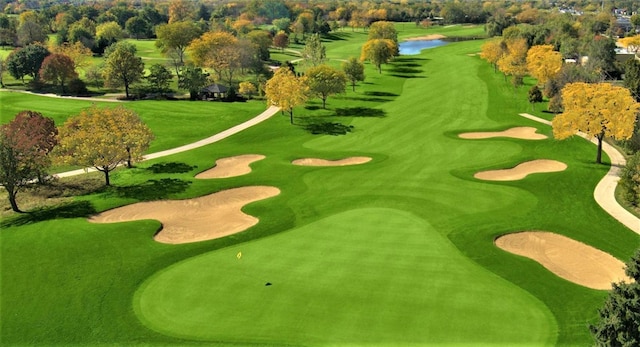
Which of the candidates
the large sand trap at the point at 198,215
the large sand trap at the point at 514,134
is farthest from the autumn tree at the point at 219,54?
the large sand trap at the point at 198,215

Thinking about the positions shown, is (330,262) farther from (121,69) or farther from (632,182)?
(121,69)

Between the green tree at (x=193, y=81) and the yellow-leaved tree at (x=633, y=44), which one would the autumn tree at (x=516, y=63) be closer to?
the yellow-leaved tree at (x=633, y=44)

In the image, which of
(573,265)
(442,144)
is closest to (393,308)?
(573,265)

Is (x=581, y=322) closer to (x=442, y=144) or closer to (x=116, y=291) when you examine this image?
(x=116, y=291)

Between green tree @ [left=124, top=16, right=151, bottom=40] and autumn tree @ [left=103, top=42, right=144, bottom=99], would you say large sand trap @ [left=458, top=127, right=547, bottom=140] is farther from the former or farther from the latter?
green tree @ [left=124, top=16, right=151, bottom=40]

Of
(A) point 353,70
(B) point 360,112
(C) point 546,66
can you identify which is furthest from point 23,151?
(C) point 546,66

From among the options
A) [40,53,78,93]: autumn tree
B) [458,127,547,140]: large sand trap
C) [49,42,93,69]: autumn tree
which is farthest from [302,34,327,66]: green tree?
[49,42,93,69]: autumn tree

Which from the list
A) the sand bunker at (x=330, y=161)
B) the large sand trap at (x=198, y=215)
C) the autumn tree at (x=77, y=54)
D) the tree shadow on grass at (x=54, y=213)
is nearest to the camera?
the large sand trap at (x=198, y=215)
